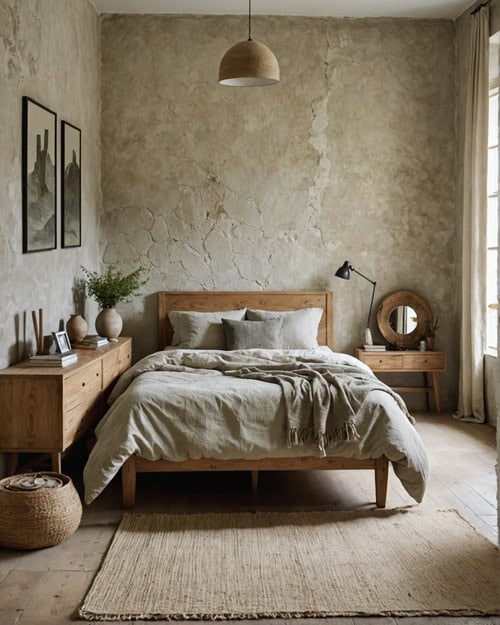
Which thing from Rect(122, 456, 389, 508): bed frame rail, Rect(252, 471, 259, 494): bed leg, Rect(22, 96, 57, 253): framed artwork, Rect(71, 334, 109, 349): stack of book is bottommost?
Rect(252, 471, 259, 494): bed leg

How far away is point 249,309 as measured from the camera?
627cm

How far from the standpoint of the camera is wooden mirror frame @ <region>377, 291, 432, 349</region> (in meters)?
6.41

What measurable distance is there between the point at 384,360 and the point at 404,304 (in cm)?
60

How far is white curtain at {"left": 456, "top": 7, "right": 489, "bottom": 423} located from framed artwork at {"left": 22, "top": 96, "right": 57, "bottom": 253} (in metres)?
3.26

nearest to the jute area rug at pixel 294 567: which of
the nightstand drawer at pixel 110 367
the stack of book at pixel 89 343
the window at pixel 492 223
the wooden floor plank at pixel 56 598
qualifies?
the wooden floor plank at pixel 56 598

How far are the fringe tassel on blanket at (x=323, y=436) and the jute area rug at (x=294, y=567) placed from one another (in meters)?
0.36

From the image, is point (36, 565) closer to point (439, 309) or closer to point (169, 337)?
point (169, 337)

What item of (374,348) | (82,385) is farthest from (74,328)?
(374,348)

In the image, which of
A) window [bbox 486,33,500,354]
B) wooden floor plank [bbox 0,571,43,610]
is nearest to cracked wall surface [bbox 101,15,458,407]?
window [bbox 486,33,500,354]

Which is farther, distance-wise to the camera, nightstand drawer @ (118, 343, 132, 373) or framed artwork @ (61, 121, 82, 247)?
nightstand drawer @ (118, 343, 132, 373)

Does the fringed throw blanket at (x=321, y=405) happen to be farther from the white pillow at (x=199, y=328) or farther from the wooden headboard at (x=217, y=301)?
the wooden headboard at (x=217, y=301)

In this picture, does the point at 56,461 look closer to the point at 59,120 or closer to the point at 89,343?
the point at 89,343

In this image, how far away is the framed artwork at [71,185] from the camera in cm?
509

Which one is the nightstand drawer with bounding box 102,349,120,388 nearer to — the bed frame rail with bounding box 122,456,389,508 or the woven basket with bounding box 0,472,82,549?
the bed frame rail with bounding box 122,456,389,508
